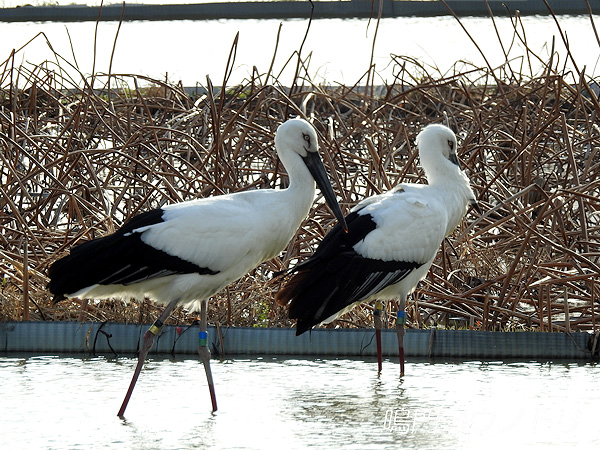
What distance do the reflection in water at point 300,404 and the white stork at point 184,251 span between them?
33 cm

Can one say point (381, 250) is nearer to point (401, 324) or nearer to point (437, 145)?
point (401, 324)

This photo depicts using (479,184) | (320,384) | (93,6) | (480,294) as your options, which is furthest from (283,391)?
(93,6)

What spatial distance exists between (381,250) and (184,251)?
152 cm

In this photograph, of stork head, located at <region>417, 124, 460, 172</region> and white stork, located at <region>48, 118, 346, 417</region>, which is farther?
stork head, located at <region>417, 124, 460, 172</region>

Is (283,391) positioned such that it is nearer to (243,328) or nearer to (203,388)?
(203,388)

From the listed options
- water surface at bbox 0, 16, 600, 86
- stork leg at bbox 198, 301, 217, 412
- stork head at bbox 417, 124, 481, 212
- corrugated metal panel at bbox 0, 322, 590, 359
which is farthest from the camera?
water surface at bbox 0, 16, 600, 86

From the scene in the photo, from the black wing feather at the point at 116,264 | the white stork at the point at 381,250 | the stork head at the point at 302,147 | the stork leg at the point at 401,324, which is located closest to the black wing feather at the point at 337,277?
the white stork at the point at 381,250

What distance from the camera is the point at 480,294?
8125 millimetres

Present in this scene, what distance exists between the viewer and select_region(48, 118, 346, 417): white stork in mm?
6250

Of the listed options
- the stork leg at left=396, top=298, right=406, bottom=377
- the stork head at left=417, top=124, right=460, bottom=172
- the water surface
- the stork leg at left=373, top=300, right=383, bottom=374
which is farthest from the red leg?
the water surface

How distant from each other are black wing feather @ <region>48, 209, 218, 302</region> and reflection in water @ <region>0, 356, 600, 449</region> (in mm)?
594

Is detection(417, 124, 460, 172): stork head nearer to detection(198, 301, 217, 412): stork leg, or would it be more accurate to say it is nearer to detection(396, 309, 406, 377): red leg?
detection(396, 309, 406, 377): red leg

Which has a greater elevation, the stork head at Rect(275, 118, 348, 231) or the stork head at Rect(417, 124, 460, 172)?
the stork head at Rect(417, 124, 460, 172)

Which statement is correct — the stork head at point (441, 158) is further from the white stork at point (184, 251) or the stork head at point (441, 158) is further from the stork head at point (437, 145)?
the white stork at point (184, 251)
